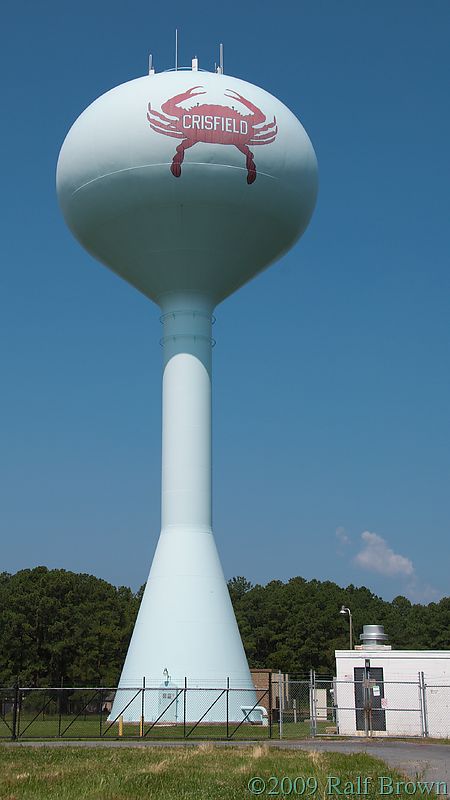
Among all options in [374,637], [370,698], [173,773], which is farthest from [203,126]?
[173,773]

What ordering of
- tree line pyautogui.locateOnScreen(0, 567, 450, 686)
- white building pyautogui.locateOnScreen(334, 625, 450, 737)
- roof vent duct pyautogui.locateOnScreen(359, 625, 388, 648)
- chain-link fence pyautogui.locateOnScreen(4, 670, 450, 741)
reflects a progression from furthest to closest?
tree line pyautogui.locateOnScreen(0, 567, 450, 686) → roof vent duct pyautogui.locateOnScreen(359, 625, 388, 648) → white building pyautogui.locateOnScreen(334, 625, 450, 737) → chain-link fence pyautogui.locateOnScreen(4, 670, 450, 741)

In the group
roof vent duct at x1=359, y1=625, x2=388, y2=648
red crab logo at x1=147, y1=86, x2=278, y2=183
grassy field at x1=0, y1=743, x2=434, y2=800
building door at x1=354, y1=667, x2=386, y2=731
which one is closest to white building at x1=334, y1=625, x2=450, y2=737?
building door at x1=354, y1=667, x2=386, y2=731

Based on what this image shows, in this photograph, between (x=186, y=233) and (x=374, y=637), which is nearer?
(x=186, y=233)

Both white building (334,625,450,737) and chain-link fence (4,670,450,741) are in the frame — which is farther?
white building (334,625,450,737)

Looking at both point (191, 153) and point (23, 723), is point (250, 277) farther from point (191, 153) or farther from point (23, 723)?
point (23, 723)

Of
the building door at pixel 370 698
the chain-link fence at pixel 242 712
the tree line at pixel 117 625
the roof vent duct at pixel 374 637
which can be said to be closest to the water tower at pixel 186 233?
the chain-link fence at pixel 242 712

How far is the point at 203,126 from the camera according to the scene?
27.7m

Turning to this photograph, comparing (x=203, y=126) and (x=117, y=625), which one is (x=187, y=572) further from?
(x=117, y=625)

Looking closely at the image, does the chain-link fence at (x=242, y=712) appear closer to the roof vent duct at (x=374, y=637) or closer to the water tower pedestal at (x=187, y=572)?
the water tower pedestal at (x=187, y=572)

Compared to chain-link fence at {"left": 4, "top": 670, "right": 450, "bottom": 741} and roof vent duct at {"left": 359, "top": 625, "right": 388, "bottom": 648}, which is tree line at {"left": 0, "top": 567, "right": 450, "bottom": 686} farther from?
roof vent duct at {"left": 359, "top": 625, "right": 388, "bottom": 648}

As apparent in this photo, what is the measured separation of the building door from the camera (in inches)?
969

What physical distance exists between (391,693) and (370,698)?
1.83 feet

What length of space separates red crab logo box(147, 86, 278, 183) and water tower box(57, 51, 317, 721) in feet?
0.11

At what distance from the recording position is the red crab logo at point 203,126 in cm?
2758
